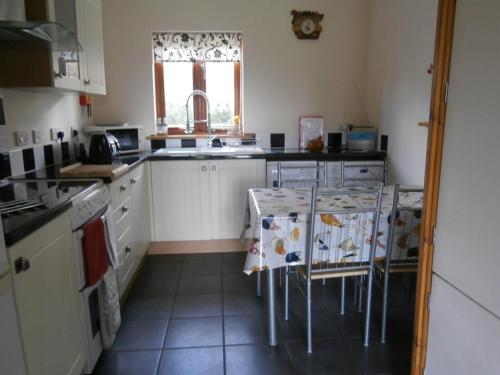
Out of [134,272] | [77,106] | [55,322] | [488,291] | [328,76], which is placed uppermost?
[328,76]

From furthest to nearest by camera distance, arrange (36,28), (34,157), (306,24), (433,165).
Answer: (306,24), (34,157), (36,28), (433,165)

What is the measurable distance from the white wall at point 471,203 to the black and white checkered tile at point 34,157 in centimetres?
223

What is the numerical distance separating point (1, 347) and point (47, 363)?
1.15 ft

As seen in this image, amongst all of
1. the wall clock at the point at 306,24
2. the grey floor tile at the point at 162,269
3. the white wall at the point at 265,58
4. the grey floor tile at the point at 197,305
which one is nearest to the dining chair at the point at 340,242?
the grey floor tile at the point at 197,305

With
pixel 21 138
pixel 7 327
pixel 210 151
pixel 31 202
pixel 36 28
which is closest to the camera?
pixel 7 327

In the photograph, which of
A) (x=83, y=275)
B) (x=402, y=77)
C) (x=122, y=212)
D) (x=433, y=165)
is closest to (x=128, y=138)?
(x=122, y=212)

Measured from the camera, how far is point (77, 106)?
3.38 metres

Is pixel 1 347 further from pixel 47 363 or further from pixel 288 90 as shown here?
pixel 288 90

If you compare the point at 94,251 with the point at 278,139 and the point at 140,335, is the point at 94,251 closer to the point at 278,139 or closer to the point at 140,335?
the point at 140,335

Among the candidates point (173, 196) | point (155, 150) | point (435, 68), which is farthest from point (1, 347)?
point (155, 150)

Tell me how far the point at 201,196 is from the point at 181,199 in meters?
0.18

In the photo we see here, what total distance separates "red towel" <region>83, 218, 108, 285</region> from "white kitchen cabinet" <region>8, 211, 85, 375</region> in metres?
0.09

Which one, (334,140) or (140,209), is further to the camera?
(334,140)

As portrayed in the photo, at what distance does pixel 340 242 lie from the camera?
81.8 inches
